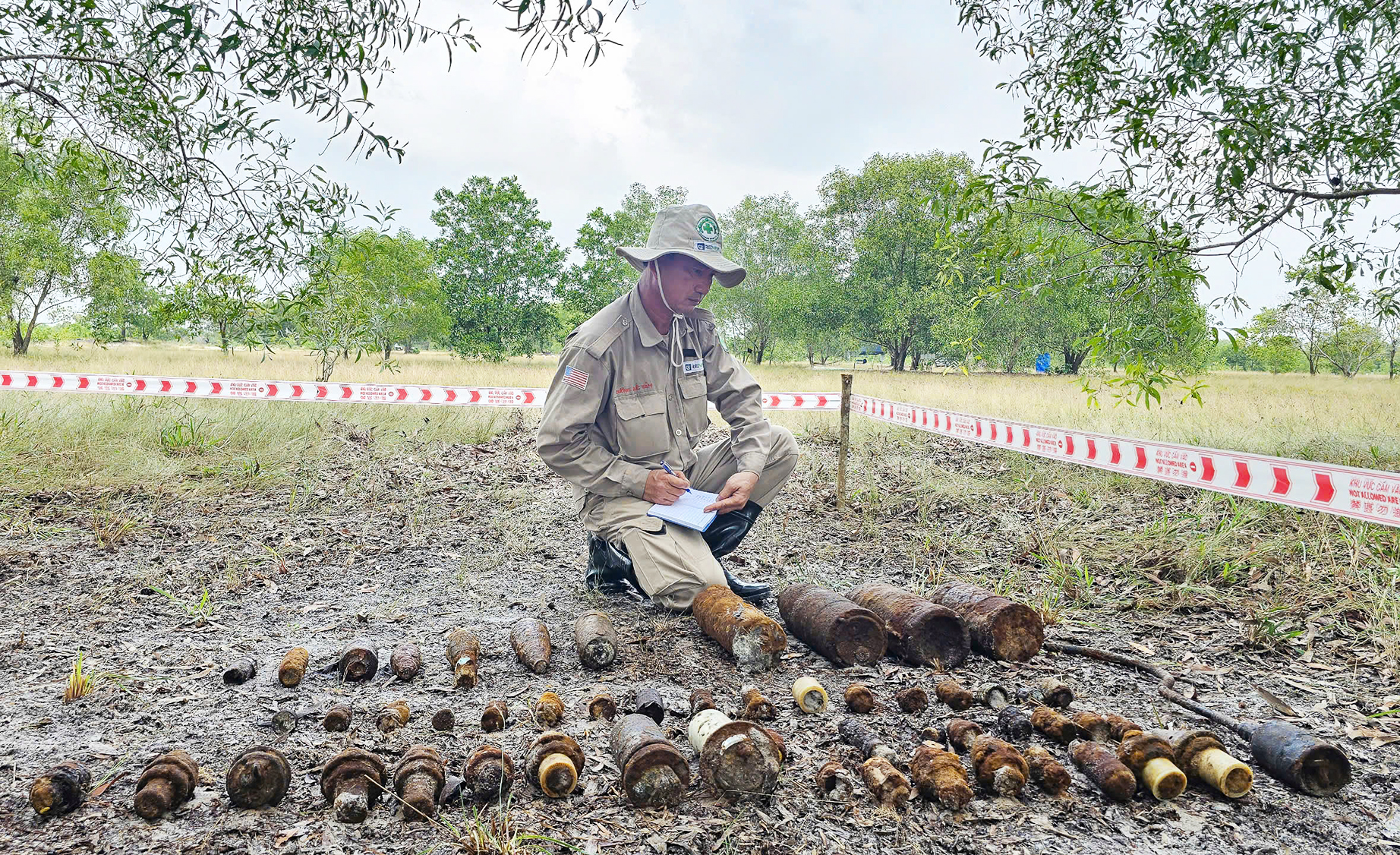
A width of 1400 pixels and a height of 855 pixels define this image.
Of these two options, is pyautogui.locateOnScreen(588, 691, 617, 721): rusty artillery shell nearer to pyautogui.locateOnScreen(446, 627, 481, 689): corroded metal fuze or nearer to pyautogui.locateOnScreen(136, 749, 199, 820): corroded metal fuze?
pyautogui.locateOnScreen(446, 627, 481, 689): corroded metal fuze

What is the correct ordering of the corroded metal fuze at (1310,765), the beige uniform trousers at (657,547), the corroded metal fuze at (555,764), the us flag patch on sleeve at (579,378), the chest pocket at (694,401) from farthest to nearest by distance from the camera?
1. the chest pocket at (694,401)
2. the us flag patch on sleeve at (579,378)
3. the beige uniform trousers at (657,547)
4. the corroded metal fuze at (1310,765)
5. the corroded metal fuze at (555,764)

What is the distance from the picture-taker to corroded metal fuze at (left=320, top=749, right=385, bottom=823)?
1.92 meters

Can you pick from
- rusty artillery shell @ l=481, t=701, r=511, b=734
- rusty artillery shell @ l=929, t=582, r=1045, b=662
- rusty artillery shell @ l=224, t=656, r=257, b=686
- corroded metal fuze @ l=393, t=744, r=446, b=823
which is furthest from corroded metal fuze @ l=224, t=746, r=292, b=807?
rusty artillery shell @ l=929, t=582, r=1045, b=662

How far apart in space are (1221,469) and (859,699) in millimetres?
2847

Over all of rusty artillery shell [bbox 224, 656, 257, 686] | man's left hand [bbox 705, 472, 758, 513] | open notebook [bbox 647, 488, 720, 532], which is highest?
man's left hand [bbox 705, 472, 758, 513]

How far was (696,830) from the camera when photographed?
1.93 m

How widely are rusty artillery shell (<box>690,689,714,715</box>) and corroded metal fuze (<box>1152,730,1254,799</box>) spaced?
1.42 metres

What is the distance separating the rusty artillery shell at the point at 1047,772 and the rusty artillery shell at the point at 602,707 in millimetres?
1345

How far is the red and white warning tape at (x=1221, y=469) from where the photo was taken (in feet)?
11.1

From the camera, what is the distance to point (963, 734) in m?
2.37

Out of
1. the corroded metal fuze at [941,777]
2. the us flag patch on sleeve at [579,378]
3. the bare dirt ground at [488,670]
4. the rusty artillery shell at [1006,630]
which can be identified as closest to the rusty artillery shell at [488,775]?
the bare dirt ground at [488,670]

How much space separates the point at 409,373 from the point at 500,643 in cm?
1358

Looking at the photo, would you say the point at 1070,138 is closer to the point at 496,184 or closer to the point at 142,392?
the point at 142,392

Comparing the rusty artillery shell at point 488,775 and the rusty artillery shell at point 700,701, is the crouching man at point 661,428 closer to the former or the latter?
the rusty artillery shell at point 700,701
